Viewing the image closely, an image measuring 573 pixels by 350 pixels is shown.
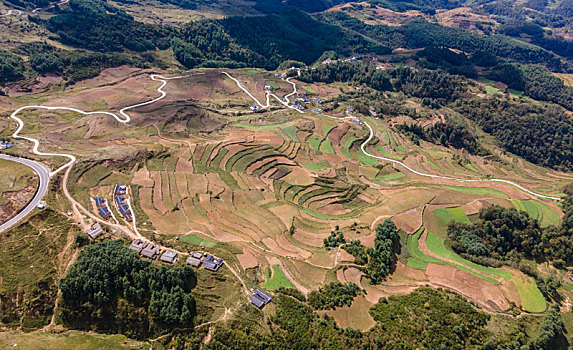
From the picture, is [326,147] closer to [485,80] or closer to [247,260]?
[247,260]

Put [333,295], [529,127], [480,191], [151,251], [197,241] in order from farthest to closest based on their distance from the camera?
1. [529,127]
2. [480,191]
3. [197,241]
4. [151,251]
5. [333,295]

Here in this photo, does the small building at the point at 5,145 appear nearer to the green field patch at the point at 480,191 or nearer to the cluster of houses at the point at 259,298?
the cluster of houses at the point at 259,298

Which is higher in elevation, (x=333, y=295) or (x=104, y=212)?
(x=333, y=295)

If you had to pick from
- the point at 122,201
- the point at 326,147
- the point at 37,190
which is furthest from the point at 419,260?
the point at 37,190

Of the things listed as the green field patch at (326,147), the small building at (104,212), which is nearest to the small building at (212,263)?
the small building at (104,212)

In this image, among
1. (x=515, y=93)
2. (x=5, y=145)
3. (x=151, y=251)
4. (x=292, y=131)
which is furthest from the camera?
(x=515, y=93)

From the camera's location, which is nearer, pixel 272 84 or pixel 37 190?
pixel 37 190
